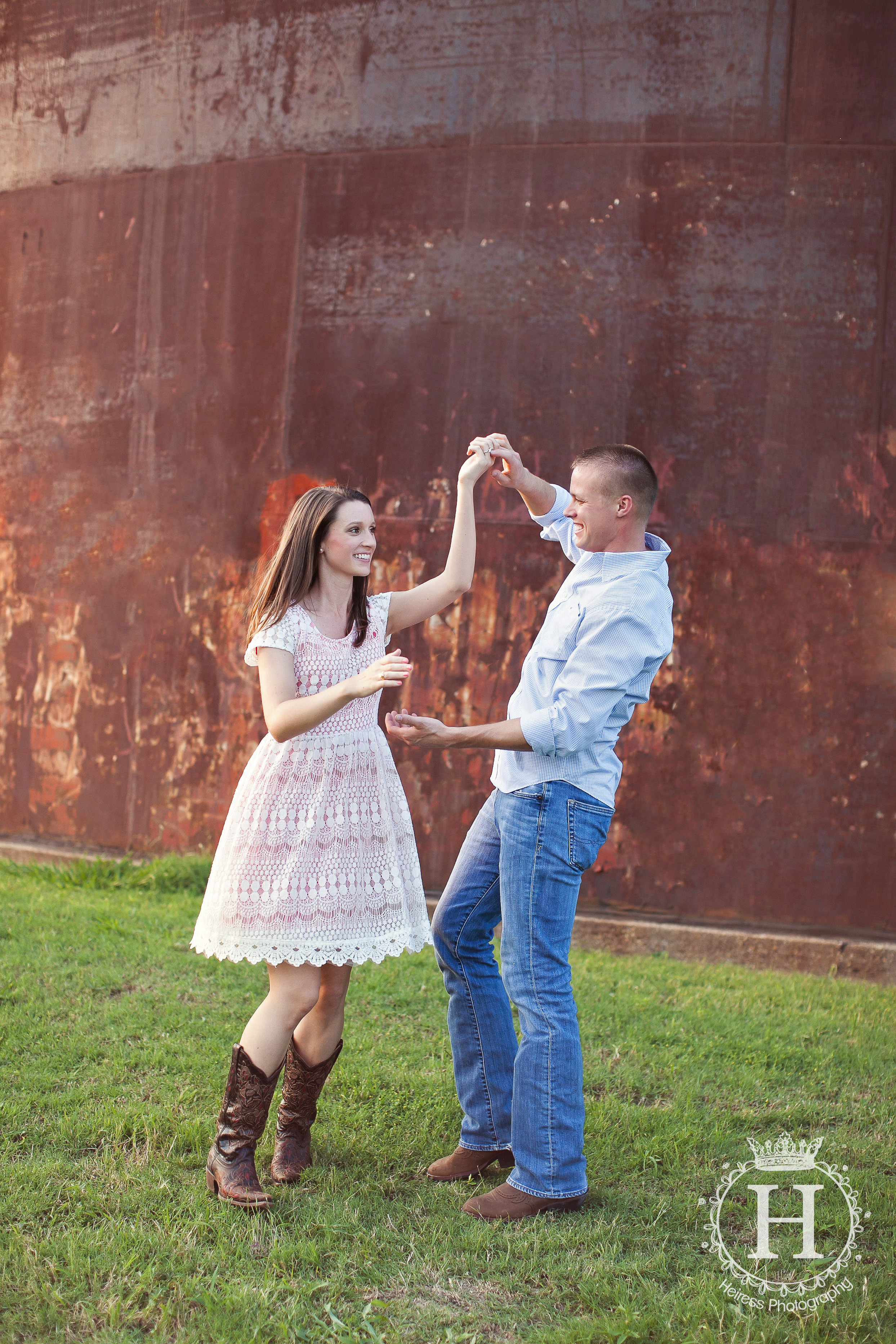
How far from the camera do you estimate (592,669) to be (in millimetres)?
3102

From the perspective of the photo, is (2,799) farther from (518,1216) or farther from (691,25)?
(691,25)

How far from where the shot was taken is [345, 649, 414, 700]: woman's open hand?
2.81 metres

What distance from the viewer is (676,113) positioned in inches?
224

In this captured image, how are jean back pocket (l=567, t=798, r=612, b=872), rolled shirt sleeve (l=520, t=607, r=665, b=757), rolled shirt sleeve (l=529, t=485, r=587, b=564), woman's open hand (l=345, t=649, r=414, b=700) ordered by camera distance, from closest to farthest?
woman's open hand (l=345, t=649, r=414, b=700) < rolled shirt sleeve (l=520, t=607, r=665, b=757) < jean back pocket (l=567, t=798, r=612, b=872) < rolled shirt sleeve (l=529, t=485, r=587, b=564)

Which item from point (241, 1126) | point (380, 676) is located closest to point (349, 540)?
point (380, 676)

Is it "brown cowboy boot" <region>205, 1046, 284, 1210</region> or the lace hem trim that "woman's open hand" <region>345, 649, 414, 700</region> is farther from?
"brown cowboy boot" <region>205, 1046, 284, 1210</region>

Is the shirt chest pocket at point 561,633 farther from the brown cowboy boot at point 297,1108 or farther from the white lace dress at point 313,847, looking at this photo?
the brown cowboy boot at point 297,1108

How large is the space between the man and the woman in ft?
0.83

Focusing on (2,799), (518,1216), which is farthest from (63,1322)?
(2,799)

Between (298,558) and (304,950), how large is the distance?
1.15m

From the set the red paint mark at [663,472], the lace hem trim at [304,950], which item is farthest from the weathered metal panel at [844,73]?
the lace hem trim at [304,950]

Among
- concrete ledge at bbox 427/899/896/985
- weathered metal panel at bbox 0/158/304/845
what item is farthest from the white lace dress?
weathered metal panel at bbox 0/158/304/845

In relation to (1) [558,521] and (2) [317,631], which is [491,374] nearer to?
(1) [558,521]

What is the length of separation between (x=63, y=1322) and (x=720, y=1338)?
4.96 ft
